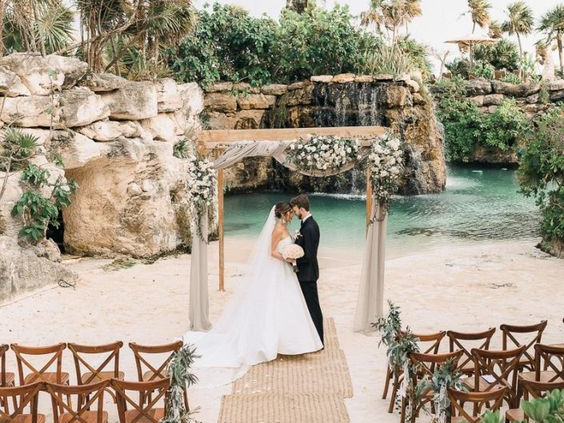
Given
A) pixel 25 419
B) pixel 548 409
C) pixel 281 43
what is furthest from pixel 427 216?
pixel 548 409

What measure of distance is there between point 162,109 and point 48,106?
3717mm

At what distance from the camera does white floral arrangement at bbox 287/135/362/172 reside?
10289 millimetres

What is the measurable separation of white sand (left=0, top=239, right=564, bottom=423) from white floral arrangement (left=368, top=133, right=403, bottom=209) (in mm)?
2131

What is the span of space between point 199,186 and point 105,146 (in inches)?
226

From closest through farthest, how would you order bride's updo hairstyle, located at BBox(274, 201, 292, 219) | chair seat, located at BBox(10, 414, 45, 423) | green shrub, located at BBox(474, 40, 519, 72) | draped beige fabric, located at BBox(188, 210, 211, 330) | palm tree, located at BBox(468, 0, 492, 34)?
1. chair seat, located at BBox(10, 414, 45, 423)
2. bride's updo hairstyle, located at BBox(274, 201, 292, 219)
3. draped beige fabric, located at BBox(188, 210, 211, 330)
4. green shrub, located at BBox(474, 40, 519, 72)
5. palm tree, located at BBox(468, 0, 492, 34)

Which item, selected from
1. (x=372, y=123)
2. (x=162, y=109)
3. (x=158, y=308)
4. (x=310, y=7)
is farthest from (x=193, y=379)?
(x=310, y=7)

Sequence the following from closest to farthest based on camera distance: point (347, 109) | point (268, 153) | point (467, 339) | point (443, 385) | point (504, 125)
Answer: point (443, 385) < point (467, 339) < point (268, 153) < point (347, 109) < point (504, 125)

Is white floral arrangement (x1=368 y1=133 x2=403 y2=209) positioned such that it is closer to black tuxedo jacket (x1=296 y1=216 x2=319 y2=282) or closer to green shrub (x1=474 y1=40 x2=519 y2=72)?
black tuxedo jacket (x1=296 y1=216 x2=319 y2=282)

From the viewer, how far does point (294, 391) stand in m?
8.09

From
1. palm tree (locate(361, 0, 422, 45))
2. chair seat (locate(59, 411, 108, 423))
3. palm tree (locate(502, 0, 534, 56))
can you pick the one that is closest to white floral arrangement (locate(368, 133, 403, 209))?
chair seat (locate(59, 411, 108, 423))

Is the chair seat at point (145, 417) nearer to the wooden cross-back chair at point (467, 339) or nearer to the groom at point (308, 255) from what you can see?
the wooden cross-back chair at point (467, 339)

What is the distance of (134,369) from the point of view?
8.95 metres

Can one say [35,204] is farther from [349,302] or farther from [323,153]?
[349,302]

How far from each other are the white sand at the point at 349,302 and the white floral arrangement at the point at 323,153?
8.16 feet
